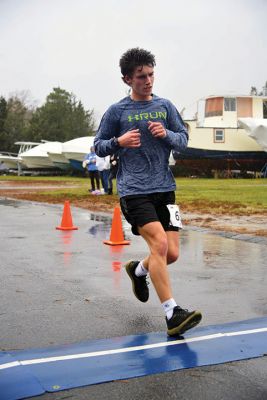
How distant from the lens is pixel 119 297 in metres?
5.85

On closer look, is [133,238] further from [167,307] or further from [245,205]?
[245,205]

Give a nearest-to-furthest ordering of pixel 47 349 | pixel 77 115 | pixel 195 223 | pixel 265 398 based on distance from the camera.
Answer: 1. pixel 265 398
2. pixel 47 349
3. pixel 195 223
4. pixel 77 115

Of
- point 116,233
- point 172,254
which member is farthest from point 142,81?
Result: point 116,233

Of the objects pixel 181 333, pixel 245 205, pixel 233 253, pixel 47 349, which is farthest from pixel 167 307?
pixel 245 205

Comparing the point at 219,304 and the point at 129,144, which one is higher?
the point at 129,144

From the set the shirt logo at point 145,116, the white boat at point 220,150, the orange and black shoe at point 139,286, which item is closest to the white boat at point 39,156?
the white boat at point 220,150

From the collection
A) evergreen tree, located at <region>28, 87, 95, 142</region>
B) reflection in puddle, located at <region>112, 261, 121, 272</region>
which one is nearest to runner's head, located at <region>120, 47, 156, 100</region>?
reflection in puddle, located at <region>112, 261, 121, 272</region>

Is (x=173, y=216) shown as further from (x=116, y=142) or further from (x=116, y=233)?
(x=116, y=233)

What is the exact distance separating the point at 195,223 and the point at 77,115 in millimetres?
65746

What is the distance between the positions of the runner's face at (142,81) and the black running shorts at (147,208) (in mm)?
802

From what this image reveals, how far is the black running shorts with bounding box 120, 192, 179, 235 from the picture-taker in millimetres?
4738

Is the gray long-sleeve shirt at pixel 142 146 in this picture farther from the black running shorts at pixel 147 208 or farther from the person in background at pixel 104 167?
the person in background at pixel 104 167

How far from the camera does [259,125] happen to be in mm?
42031

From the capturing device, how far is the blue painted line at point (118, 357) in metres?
3.50
